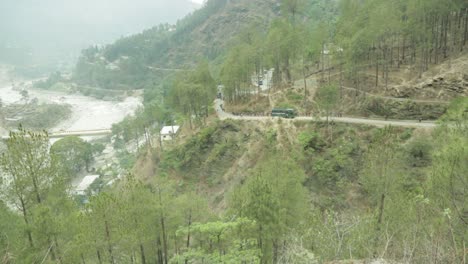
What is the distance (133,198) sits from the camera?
2008cm

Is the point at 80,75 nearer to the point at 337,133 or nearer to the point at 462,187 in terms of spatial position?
the point at 337,133

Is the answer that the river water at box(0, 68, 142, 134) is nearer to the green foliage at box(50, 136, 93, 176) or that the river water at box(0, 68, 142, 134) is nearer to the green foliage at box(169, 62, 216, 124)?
the green foliage at box(50, 136, 93, 176)

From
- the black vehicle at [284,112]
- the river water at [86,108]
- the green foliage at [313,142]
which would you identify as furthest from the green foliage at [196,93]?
the river water at [86,108]

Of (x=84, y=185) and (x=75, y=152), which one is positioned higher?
(x=75, y=152)

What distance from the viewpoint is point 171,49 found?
172625 mm

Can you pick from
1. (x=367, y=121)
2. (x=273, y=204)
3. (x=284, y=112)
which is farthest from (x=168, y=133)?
(x=273, y=204)

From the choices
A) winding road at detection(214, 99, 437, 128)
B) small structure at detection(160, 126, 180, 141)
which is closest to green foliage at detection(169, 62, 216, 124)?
winding road at detection(214, 99, 437, 128)

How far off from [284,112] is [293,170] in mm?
22633

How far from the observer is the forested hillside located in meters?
16.7

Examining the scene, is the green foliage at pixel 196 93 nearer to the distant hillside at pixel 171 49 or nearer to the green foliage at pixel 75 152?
the green foliage at pixel 75 152

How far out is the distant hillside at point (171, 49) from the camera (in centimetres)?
14588

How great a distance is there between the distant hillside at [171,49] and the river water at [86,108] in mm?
14306

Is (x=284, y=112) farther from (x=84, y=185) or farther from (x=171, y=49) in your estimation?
(x=171, y=49)

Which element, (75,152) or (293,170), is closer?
(293,170)
